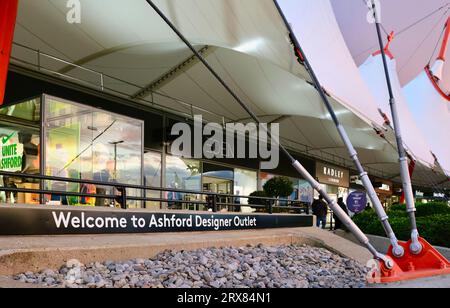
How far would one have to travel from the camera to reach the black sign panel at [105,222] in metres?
4.82

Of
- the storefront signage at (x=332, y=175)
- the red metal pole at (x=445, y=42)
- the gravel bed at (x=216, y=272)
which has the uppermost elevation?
the red metal pole at (x=445, y=42)

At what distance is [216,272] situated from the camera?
5246mm

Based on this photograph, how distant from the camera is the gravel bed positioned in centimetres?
424

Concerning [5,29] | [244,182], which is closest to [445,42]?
[244,182]

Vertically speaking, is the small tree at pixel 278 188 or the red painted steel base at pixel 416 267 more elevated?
the small tree at pixel 278 188

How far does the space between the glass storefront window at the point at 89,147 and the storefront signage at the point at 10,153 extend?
1.38 metres

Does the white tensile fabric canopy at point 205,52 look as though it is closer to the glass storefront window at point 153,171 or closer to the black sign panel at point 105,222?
the glass storefront window at point 153,171

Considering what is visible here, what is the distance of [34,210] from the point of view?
4.95 metres

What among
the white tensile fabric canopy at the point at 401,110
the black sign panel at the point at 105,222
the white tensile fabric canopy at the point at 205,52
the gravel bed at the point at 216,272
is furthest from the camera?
the white tensile fabric canopy at the point at 401,110

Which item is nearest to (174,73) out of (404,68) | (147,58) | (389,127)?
(147,58)

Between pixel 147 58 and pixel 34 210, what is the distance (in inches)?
426

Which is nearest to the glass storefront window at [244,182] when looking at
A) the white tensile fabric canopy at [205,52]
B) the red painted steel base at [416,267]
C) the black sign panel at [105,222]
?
the white tensile fabric canopy at [205,52]

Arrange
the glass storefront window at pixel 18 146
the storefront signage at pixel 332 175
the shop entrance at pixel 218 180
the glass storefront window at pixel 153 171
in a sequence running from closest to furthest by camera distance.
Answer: the glass storefront window at pixel 18 146 < the glass storefront window at pixel 153 171 < the shop entrance at pixel 218 180 < the storefront signage at pixel 332 175

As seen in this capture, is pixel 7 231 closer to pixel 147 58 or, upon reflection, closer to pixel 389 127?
pixel 147 58
